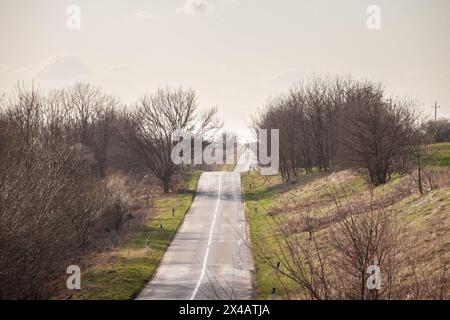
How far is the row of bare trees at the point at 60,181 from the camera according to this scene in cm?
1720

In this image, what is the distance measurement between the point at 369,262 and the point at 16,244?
11.5m

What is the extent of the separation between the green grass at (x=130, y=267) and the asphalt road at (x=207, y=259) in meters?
0.61

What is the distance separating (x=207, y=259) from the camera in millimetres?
32375

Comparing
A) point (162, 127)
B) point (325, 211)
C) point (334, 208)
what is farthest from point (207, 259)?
point (162, 127)

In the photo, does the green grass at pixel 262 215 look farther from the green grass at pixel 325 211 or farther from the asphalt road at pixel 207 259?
the asphalt road at pixel 207 259

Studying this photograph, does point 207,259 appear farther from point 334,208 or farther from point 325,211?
point 334,208

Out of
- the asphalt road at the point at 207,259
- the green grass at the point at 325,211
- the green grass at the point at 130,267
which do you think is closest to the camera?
the green grass at the point at 325,211

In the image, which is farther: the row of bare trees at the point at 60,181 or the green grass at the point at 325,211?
the green grass at the point at 325,211

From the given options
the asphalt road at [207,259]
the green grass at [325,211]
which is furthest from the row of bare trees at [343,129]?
the asphalt road at [207,259]

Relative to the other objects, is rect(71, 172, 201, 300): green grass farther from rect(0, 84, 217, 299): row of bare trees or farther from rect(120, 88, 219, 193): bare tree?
rect(120, 88, 219, 193): bare tree

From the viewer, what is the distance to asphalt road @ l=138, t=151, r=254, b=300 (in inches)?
953
